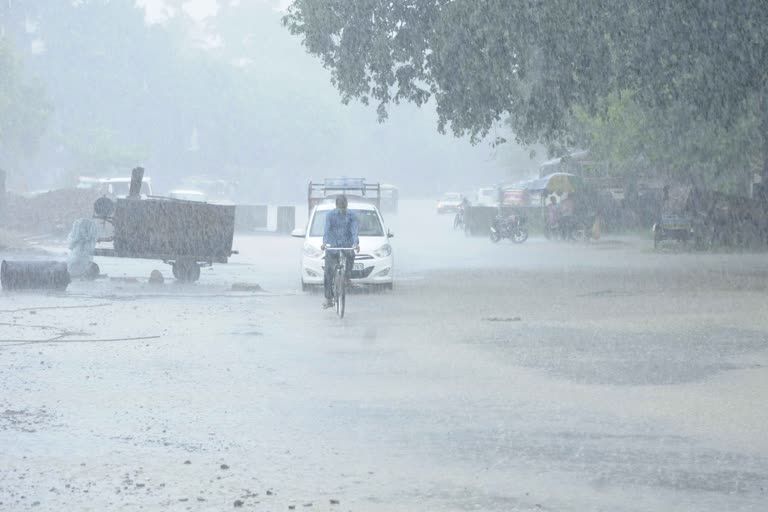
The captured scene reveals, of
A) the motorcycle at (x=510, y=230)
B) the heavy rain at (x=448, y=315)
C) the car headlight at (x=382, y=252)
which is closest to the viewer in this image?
the heavy rain at (x=448, y=315)

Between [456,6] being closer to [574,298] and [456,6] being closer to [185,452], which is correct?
[574,298]

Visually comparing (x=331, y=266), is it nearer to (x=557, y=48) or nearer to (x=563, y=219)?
(x=557, y=48)

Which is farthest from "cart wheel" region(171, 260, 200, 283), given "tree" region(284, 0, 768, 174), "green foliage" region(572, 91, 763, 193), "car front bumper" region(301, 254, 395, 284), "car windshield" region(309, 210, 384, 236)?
"green foliage" region(572, 91, 763, 193)

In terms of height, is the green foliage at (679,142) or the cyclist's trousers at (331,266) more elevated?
the green foliage at (679,142)

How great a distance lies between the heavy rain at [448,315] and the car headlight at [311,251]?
1.6 inches

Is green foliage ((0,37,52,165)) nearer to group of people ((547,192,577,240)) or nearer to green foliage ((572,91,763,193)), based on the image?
group of people ((547,192,577,240))

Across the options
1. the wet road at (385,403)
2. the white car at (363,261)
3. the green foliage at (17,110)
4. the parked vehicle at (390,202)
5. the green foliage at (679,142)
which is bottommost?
the wet road at (385,403)

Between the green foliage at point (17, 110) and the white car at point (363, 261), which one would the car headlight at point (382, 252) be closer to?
the white car at point (363, 261)

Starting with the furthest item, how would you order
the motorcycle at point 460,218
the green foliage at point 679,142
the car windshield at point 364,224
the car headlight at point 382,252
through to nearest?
1. the motorcycle at point 460,218
2. the green foliage at point 679,142
3. the car windshield at point 364,224
4. the car headlight at point 382,252

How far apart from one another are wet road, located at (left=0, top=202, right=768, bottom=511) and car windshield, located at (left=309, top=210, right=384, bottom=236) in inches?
124

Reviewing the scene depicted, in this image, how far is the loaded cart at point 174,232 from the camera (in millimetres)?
28094

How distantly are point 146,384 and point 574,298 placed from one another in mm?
12425

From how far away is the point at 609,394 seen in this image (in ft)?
40.4

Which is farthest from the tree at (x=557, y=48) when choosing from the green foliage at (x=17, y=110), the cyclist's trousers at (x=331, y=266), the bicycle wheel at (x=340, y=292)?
the green foliage at (x=17, y=110)
